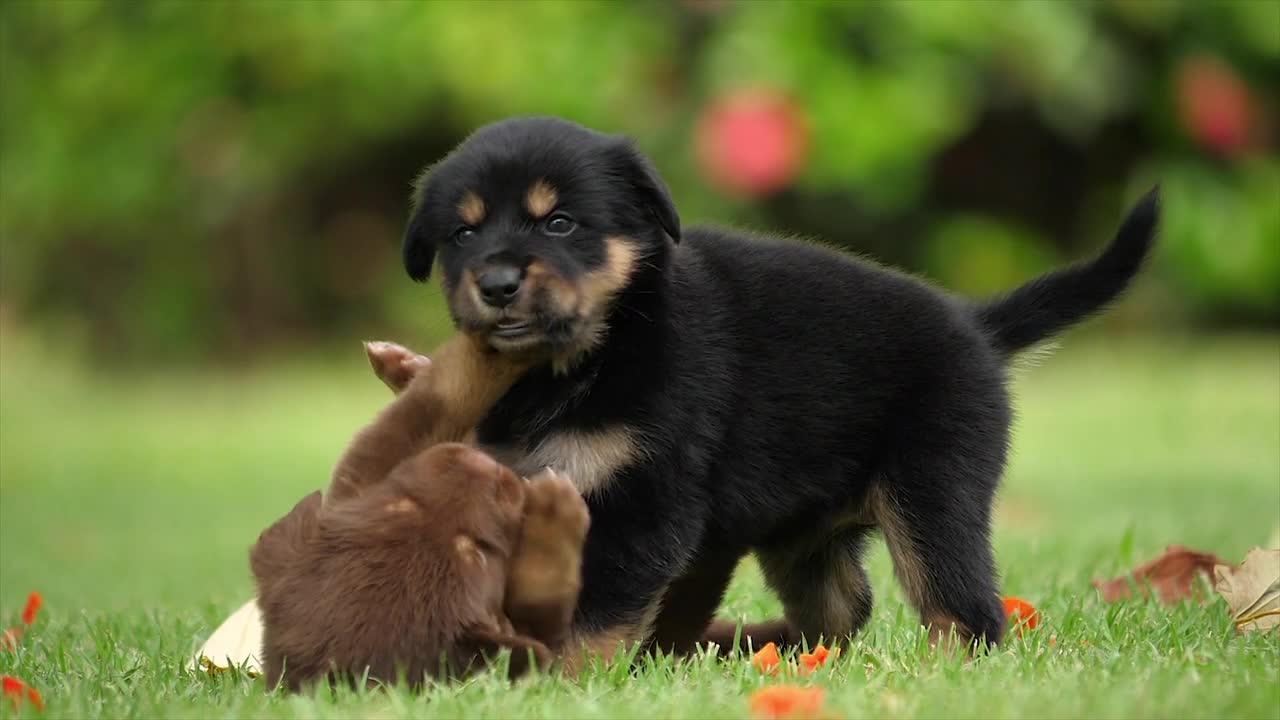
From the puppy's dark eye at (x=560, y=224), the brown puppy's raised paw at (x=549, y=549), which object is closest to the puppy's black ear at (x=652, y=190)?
the puppy's dark eye at (x=560, y=224)

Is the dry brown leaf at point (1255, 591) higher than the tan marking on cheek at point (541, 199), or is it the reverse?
the tan marking on cheek at point (541, 199)

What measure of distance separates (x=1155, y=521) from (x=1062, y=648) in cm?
337

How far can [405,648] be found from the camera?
3053mm

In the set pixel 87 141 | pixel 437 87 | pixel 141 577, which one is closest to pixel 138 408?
pixel 87 141

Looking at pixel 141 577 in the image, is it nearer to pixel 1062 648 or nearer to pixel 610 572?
pixel 610 572

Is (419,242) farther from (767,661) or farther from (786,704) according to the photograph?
(786,704)

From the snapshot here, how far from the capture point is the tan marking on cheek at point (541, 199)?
355 centimetres

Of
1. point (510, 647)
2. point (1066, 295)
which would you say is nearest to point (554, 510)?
point (510, 647)

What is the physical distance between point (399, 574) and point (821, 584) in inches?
53.7

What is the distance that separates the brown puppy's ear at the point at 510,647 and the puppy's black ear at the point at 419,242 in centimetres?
107

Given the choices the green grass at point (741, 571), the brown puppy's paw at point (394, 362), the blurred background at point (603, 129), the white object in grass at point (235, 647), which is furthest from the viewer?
the blurred background at point (603, 129)

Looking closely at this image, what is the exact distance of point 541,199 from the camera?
355 centimetres

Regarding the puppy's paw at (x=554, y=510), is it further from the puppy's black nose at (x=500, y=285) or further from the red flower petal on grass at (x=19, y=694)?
the red flower petal on grass at (x=19, y=694)

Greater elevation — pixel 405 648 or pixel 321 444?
pixel 405 648
